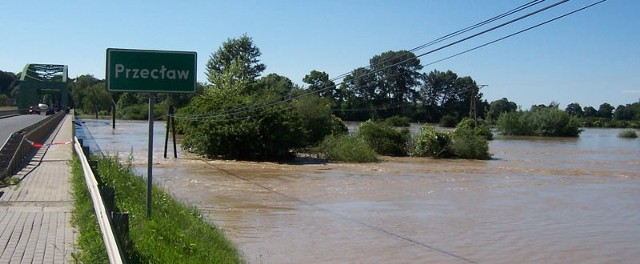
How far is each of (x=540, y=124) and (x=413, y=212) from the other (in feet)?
243

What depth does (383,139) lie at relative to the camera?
4228 cm

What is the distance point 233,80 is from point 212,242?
63.5 metres

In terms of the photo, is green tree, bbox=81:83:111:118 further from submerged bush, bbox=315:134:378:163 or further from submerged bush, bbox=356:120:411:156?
submerged bush, bbox=315:134:378:163

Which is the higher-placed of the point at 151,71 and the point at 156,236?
the point at 151,71

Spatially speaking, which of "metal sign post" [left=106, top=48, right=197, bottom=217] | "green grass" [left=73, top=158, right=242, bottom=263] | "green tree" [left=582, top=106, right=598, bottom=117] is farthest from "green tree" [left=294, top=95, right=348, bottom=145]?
"green tree" [left=582, top=106, right=598, bottom=117]

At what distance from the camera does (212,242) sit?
31.8 ft

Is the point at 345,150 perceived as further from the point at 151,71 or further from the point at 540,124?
the point at 540,124

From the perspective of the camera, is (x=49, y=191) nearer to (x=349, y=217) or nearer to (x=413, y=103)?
(x=349, y=217)

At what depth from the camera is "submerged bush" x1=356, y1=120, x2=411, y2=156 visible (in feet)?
139

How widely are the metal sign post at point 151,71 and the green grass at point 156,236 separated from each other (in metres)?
1.17

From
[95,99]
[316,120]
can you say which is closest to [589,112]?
[95,99]

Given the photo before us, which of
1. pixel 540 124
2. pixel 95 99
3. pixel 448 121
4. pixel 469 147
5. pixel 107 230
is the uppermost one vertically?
pixel 95 99

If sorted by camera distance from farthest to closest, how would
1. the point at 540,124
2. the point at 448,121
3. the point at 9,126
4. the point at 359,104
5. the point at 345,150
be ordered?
1. the point at 359,104
2. the point at 448,121
3. the point at 540,124
4. the point at 9,126
5. the point at 345,150

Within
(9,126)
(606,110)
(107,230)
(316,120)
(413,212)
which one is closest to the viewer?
(107,230)
